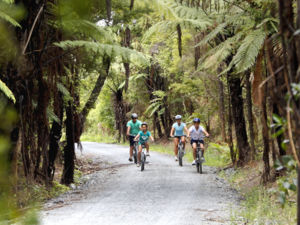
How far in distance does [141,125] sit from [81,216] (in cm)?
719

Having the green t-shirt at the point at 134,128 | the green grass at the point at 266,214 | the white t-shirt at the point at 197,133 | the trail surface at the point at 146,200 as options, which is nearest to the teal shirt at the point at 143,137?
the green t-shirt at the point at 134,128

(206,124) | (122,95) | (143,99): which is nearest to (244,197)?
(206,124)

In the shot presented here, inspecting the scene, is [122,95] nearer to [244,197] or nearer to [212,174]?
[212,174]

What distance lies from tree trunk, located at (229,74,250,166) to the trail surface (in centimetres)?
116

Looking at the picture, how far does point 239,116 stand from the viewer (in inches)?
547

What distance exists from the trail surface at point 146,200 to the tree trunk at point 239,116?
1.16 meters

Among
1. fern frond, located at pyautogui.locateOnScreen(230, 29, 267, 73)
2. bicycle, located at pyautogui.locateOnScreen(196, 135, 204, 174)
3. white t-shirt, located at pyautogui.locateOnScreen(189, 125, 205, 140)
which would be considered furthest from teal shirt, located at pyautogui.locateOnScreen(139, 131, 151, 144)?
fern frond, located at pyautogui.locateOnScreen(230, 29, 267, 73)

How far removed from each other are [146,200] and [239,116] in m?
6.15

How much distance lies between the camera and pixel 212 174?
13562mm

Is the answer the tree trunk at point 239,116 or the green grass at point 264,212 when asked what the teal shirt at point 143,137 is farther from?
the green grass at point 264,212

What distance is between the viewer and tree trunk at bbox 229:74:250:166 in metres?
13.7

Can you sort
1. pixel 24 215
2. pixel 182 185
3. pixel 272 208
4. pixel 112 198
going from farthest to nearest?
pixel 182 185 → pixel 112 198 → pixel 272 208 → pixel 24 215

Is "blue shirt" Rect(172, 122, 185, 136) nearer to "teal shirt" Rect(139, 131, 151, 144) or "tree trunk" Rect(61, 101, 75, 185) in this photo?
"teal shirt" Rect(139, 131, 151, 144)

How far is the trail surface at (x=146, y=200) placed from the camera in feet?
22.9
